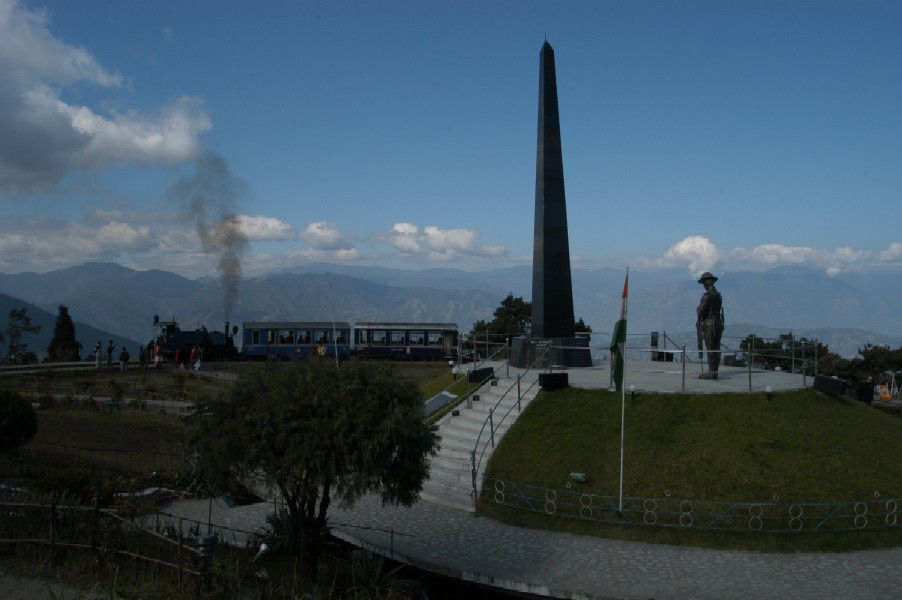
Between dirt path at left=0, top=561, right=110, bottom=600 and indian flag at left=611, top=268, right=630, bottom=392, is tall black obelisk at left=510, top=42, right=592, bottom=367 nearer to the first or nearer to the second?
indian flag at left=611, top=268, right=630, bottom=392

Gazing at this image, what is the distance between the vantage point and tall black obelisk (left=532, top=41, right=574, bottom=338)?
2595 cm

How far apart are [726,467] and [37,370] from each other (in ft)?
128

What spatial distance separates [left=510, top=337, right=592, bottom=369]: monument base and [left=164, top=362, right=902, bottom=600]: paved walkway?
1019 centimetres

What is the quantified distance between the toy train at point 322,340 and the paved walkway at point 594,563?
110ft

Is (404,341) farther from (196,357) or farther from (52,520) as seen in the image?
(52,520)

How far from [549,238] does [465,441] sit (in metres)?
9.70

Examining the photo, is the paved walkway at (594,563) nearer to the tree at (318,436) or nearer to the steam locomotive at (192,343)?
Result: the tree at (318,436)

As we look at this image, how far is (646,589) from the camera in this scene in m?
11.9

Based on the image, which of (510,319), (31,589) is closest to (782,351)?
(31,589)

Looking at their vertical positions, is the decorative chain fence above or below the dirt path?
above

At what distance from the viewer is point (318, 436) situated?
11.3m

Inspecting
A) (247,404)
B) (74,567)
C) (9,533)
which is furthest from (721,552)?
(9,533)

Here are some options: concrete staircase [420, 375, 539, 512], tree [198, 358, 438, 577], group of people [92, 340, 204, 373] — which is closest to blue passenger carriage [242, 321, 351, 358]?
group of people [92, 340, 204, 373]

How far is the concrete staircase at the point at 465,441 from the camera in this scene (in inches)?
686
